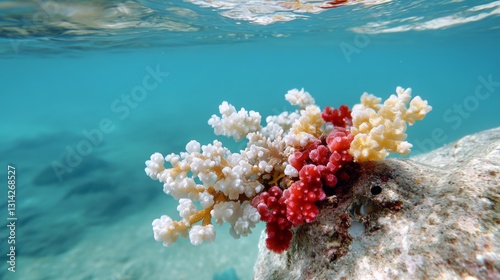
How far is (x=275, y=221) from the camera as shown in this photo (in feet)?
9.45

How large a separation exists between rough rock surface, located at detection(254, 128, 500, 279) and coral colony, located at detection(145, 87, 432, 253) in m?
0.19

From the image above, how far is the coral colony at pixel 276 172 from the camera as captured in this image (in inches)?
106

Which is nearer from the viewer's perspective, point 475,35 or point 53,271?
point 53,271

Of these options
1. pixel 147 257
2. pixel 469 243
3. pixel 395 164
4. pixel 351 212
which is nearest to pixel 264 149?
pixel 351 212

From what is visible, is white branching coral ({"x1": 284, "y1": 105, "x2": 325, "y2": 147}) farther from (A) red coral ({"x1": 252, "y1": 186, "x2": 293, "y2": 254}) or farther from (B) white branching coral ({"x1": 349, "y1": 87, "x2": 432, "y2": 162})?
(A) red coral ({"x1": 252, "y1": 186, "x2": 293, "y2": 254})

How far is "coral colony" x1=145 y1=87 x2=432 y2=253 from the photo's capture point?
268 cm

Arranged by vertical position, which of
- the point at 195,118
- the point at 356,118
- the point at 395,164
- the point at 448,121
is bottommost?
the point at 448,121

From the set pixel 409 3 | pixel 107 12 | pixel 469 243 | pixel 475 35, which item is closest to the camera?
pixel 469 243

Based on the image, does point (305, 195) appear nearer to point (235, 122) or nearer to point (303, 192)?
point (303, 192)

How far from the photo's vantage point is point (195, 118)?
27.8 meters

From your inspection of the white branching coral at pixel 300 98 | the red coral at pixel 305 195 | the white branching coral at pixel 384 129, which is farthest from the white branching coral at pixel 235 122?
the white branching coral at pixel 384 129

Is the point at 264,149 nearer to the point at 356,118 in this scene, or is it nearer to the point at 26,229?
the point at 356,118

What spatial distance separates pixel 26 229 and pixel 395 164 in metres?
11.4

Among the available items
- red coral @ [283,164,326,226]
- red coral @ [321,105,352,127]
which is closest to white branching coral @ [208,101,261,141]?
red coral @ [321,105,352,127]
